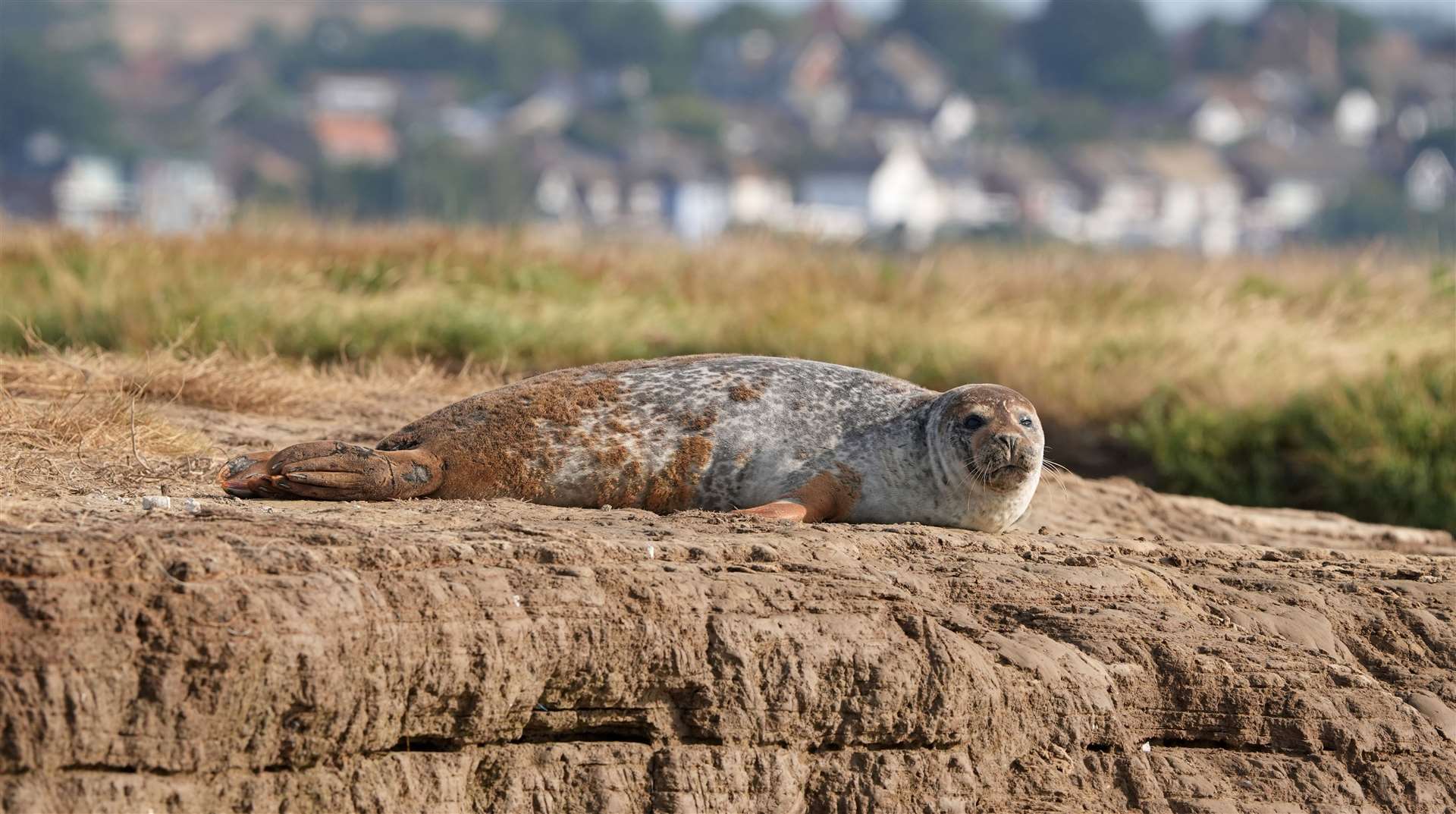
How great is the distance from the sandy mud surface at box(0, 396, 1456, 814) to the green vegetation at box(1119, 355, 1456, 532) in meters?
4.48

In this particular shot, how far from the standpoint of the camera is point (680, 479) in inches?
261

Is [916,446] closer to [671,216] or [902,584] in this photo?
[902,584]

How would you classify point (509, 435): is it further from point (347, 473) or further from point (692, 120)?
point (692, 120)

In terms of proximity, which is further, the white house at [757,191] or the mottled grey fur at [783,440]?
the white house at [757,191]

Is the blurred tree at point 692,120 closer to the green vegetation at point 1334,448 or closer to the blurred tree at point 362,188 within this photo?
the blurred tree at point 362,188

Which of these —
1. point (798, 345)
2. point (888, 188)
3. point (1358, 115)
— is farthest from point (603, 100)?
point (798, 345)

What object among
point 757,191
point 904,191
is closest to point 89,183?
point 757,191

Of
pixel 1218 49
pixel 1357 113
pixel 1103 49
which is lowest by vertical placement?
pixel 1357 113

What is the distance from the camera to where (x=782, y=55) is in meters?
157

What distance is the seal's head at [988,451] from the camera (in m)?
6.58

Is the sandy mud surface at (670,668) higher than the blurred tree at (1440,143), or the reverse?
the sandy mud surface at (670,668)

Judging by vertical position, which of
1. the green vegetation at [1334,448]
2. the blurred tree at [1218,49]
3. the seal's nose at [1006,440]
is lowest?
the blurred tree at [1218,49]

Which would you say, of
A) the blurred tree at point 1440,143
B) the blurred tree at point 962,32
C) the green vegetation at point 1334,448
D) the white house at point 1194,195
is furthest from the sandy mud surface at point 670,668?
the blurred tree at point 962,32

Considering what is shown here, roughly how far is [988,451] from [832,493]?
0.55 m
